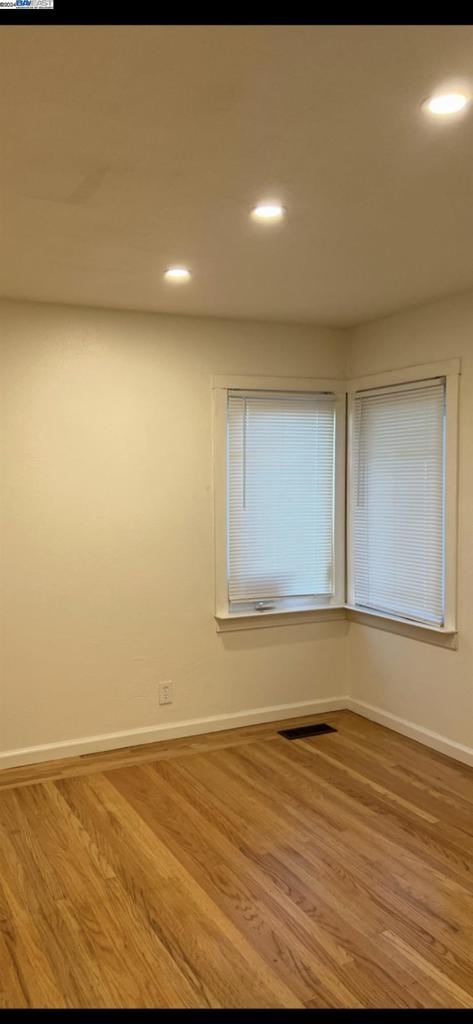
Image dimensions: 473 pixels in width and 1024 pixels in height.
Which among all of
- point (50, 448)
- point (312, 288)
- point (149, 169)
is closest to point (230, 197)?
point (149, 169)

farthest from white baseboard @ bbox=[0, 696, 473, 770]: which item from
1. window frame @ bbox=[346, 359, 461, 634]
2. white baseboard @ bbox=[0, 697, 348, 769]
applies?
window frame @ bbox=[346, 359, 461, 634]

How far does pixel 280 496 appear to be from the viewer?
466cm

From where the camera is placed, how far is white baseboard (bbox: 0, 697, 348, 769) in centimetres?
402

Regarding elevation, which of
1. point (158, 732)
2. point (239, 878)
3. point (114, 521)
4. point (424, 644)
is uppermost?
point (114, 521)

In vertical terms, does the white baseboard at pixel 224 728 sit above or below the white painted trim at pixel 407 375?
below

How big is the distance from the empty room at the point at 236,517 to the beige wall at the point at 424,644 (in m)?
0.02

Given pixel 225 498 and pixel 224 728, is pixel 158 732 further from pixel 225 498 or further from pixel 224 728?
pixel 225 498

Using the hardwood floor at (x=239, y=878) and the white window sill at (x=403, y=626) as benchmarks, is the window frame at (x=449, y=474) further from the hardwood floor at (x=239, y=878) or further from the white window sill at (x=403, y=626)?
the hardwood floor at (x=239, y=878)

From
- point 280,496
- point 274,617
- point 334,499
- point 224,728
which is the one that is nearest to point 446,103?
point 280,496

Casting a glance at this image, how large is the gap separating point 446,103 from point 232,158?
0.62m

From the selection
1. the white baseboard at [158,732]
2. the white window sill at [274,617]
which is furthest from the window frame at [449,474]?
the white baseboard at [158,732]

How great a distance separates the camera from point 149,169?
223cm

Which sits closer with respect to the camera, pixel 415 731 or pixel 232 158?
pixel 232 158

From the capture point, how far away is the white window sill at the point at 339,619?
410 cm
